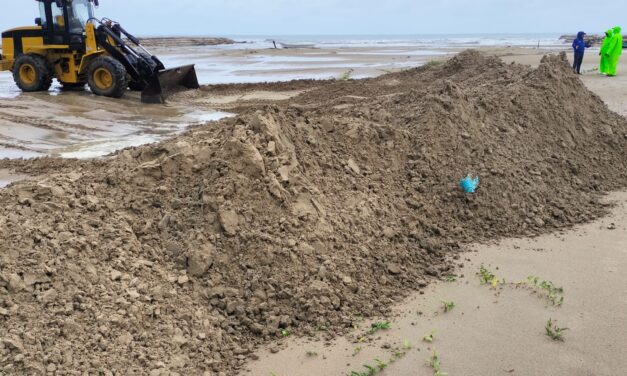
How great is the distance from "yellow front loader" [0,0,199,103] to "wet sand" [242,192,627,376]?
10.2m

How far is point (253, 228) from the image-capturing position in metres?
3.94

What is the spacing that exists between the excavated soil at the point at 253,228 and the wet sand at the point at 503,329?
0.20 meters

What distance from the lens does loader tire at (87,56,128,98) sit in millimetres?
12367

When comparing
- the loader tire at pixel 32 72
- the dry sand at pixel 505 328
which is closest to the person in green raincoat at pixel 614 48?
the dry sand at pixel 505 328

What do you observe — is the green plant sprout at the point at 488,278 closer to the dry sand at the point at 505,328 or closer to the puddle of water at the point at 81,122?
the dry sand at the point at 505,328

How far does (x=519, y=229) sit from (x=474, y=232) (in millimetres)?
479

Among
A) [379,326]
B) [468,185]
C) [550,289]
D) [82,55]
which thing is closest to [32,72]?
[82,55]

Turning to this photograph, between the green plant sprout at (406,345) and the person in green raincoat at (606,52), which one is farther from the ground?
the person in green raincoat at (606,52)

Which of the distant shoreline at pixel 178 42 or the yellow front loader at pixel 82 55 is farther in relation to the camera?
the distant shoreline at pixel 178 42

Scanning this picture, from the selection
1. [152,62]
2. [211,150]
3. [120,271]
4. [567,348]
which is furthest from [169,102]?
[567,348]

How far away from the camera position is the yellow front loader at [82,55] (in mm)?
12523

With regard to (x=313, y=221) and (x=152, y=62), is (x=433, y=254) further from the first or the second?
(x=152, y=62)

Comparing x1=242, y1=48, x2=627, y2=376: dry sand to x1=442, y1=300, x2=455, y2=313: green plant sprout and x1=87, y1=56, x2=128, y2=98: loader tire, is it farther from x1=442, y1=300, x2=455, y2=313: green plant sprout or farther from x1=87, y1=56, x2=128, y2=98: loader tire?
x1=87, y1=56, x2=128, y2=98: loader tire

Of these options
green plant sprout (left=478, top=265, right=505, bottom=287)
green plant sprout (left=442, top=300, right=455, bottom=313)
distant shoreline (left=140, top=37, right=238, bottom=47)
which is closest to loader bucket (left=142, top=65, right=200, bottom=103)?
green plant sprout (left=478, top=265, right=505, bottom=287)
